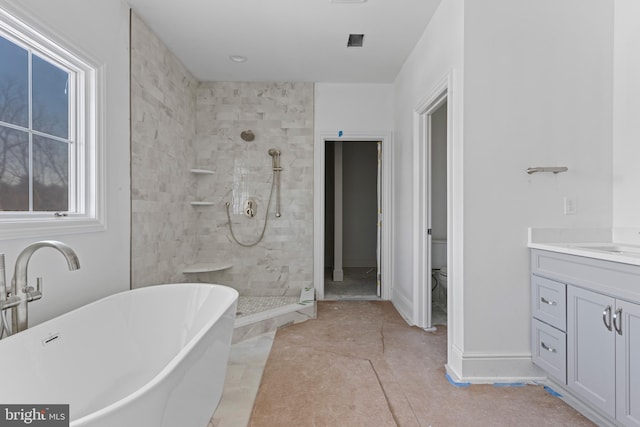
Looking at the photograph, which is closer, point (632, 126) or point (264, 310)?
point (632, 126)

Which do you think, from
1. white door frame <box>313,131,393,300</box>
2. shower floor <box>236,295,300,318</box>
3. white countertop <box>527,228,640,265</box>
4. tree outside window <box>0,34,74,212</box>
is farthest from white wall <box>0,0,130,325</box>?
white countertop <box>527,228,640,265</box>

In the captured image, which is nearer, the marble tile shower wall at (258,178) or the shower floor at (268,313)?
the shower floor at (268,313)

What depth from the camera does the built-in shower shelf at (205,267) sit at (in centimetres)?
358

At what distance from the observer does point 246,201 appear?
4.01m

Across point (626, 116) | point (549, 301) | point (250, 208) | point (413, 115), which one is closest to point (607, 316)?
point (549, 301)

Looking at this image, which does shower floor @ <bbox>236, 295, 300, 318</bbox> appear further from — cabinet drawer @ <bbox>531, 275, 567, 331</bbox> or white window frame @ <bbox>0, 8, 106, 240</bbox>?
cabinet drawer @ <bbox>531, 275, 567, 331</bbox>

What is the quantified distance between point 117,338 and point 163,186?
1.58m

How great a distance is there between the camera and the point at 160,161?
3.04m

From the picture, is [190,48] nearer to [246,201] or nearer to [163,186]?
[163,186]

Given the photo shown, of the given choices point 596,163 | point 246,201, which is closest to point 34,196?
point 246,201

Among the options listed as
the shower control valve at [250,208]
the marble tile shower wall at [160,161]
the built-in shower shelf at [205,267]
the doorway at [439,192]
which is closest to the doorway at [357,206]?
the doorway at [439,192]

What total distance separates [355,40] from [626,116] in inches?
82.0

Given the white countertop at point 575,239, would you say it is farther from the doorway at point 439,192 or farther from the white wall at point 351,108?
the white wall at point 351,108

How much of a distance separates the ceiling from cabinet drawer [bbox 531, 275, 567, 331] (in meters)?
2.06
